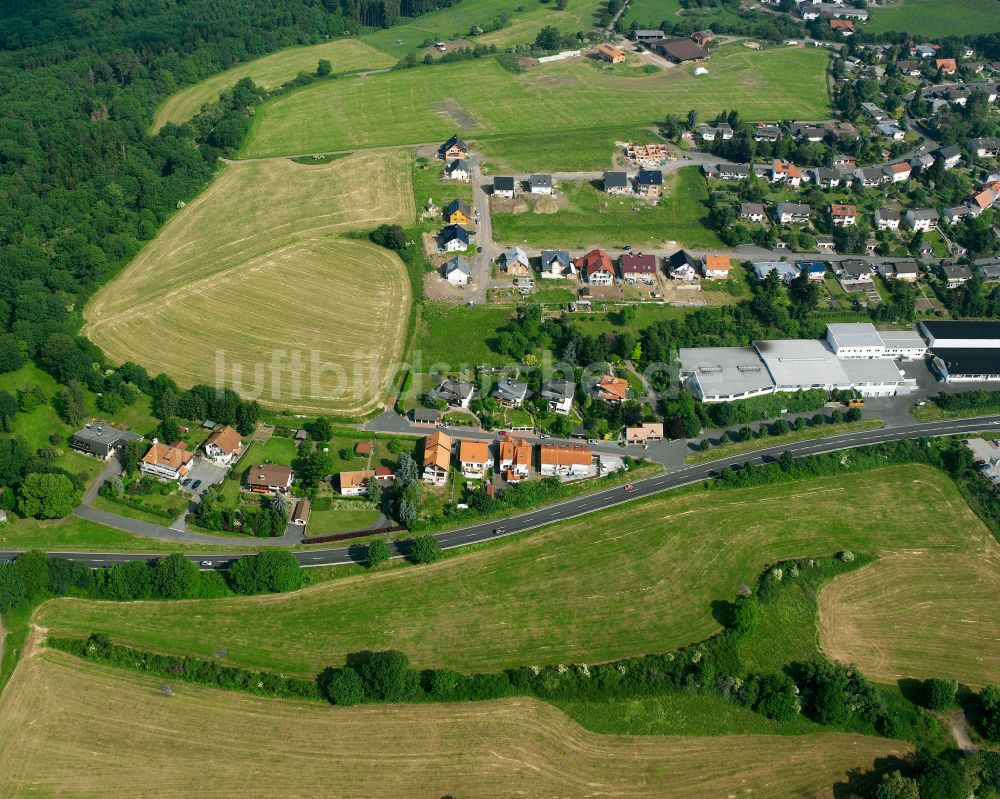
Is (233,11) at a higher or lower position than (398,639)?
higher

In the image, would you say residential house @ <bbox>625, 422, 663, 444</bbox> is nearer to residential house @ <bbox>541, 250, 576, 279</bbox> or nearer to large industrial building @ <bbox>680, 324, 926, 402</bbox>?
large industrial building @ <bbox>680, 324, 926, 402</bbox>

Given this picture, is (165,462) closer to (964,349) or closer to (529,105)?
(964,349)

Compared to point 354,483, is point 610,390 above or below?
above

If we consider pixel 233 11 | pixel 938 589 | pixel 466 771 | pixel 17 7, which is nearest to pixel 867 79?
pixel 938 589

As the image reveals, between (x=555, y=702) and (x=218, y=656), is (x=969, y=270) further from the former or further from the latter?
(x=218, y=656)

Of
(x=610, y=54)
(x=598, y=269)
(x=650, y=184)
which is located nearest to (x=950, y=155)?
(x=650, y=184)

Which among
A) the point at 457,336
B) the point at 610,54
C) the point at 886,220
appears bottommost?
the point at 457,336

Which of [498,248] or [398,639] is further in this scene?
[498,248]

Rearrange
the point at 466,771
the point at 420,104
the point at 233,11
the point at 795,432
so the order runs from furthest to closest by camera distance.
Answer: the point at 233,11, the point at 420,104, the point at 795,432, the point at 466,771
